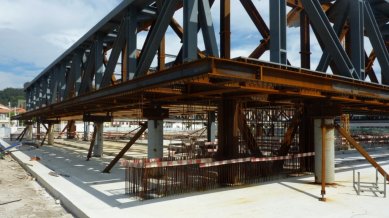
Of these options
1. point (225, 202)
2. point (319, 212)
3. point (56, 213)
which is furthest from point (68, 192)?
point (319, 212)

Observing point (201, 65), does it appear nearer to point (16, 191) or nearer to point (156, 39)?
point (156, 39)

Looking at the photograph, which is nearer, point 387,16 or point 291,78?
point 291,78

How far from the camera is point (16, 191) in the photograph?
1312cm

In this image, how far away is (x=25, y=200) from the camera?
11477 millimetres

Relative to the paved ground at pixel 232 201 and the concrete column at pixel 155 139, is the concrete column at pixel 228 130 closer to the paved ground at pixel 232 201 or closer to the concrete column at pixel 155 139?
the paved ground at pixel 232 201

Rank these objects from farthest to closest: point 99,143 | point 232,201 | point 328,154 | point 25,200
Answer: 1. point 99,143
2. point 328,154
3. point 25,200
4. point 232,201

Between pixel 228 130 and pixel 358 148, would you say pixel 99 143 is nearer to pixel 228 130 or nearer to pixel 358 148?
pixel 228 130

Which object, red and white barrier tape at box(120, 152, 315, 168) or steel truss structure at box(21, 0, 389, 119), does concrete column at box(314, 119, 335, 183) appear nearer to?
steel truss structure at box(21, 0, 389, 119)

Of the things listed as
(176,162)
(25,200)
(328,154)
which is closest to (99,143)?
(25,200)

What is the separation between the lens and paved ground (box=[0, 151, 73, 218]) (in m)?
9.84

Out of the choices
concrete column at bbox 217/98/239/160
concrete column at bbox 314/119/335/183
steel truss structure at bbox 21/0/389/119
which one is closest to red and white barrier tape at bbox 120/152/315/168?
concrete column at bbox 217/98/239/160

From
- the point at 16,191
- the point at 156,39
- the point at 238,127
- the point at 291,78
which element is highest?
the point at 156,39

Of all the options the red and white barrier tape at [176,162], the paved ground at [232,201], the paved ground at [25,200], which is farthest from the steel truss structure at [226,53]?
the paved ground at [25,200]

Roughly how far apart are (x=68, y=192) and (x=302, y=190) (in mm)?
7886
